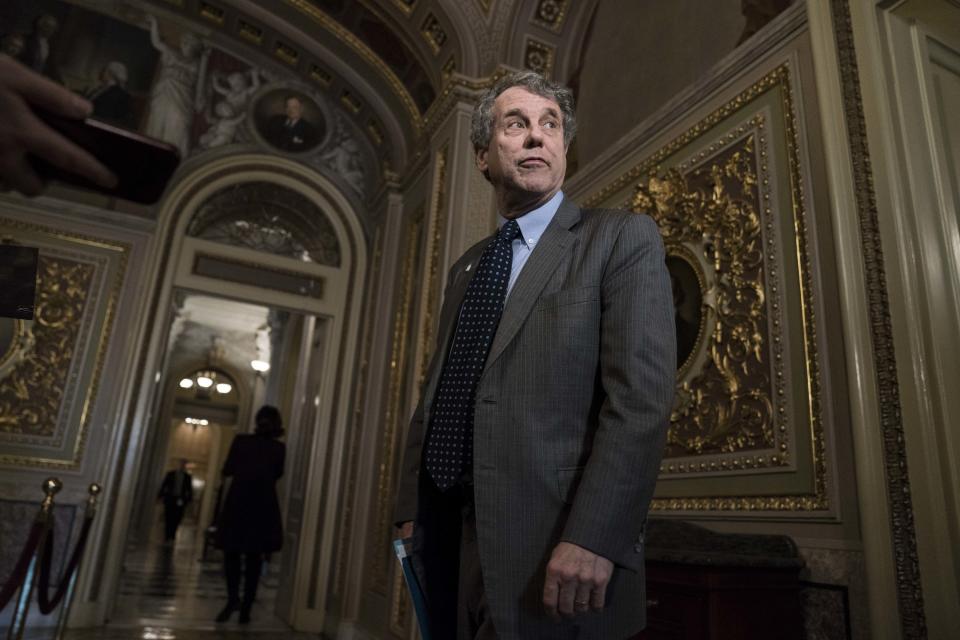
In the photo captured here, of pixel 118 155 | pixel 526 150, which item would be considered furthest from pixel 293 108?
pixel 118 155

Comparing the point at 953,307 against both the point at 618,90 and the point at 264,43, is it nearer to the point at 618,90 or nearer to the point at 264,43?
the point at 618,90

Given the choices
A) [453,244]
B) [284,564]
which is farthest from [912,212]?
[284,564]

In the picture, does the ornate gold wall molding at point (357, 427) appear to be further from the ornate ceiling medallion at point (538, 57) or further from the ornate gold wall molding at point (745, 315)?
the ornate gold wall molding at point (745, 315)

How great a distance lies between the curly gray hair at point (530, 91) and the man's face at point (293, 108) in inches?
245

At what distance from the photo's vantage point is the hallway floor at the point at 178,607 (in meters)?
5.38

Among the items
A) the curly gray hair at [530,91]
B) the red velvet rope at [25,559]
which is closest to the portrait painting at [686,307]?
the curly gray hair at [530,91]

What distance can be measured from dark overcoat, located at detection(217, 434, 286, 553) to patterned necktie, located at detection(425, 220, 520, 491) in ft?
16.5

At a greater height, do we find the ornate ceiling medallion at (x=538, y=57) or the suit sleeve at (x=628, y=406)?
the ornate ceiling medallion at (x=538, y=57)

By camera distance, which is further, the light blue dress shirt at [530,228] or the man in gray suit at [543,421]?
the light blue dress shirt at [530,228]

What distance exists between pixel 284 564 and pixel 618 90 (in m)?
5.67

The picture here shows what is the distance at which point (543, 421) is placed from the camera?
1321 mm

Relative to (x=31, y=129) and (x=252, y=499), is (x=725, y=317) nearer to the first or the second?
(x=31, y=129)

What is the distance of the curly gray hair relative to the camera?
1774 mm

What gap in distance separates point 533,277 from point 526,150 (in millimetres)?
365
